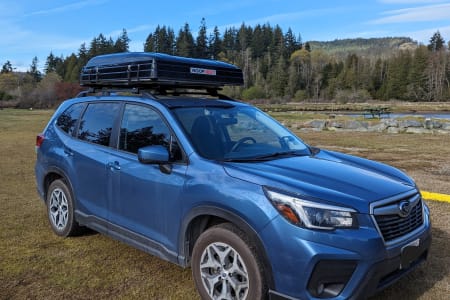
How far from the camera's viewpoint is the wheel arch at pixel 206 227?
3.27 m

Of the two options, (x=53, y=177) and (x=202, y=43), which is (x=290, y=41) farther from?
(x=53, y=177)

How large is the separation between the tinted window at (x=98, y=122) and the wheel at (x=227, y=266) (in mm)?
1803

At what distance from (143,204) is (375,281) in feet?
7.06

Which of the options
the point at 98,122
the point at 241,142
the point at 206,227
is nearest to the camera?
the point at 206,227

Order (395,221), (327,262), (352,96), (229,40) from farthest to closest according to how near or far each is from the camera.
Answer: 1. (229,40)
2. (352,96)
3. (395,221)
4. (327,262)

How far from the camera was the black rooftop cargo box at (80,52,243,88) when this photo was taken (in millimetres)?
4656

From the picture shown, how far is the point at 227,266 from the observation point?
3529mm

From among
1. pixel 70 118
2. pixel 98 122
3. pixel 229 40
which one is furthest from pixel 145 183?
pixel 229 40

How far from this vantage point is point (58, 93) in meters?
85.8

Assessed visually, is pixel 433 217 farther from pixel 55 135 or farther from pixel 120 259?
pixel 55 135

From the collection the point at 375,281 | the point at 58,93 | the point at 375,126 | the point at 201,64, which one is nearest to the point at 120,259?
the point at 201,64

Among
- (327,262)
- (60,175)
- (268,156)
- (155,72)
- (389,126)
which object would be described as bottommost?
(389,126)

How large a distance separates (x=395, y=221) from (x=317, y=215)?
2.33 feet

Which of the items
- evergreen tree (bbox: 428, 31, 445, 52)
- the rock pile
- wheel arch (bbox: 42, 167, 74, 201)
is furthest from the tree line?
wheel arch (bbox: 42, 167, 74, 201)
